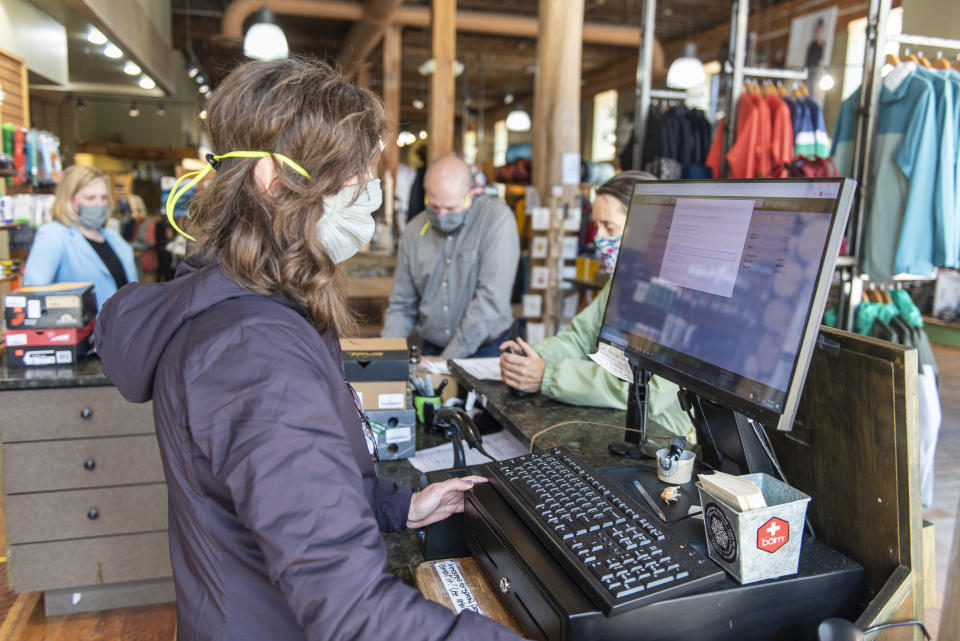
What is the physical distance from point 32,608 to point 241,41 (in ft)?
→ 24.4

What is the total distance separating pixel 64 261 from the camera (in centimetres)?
388

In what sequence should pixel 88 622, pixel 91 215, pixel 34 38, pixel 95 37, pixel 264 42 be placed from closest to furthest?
1. pixel 88 622
2. pixel 91 215
3. pixel 34 38
4. pixel 264 42
5. pixel 95 37

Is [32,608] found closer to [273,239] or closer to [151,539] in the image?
[151,539]

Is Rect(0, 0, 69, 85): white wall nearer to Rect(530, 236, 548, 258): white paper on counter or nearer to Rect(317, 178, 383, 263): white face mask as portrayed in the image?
Rect(530, 236, 548, 258): white paper on counter

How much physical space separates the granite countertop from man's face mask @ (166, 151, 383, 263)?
5.20 ft

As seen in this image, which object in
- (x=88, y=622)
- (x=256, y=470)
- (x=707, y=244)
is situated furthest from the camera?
(x=88, y=622)

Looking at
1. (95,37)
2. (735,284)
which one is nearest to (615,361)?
(735,284)

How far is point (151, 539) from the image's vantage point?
2.53 m

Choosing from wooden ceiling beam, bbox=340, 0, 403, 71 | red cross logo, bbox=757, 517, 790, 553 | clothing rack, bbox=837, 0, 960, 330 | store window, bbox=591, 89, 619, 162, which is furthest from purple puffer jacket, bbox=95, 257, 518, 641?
store window, bbox=591, 89, 619, 162

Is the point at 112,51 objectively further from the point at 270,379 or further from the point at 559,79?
the point at 270,379

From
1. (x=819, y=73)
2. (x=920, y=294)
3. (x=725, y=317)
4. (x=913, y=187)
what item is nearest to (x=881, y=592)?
(x=725, y=317)

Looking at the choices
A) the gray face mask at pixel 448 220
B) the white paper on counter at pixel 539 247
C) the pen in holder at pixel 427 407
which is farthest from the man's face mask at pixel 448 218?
the white paper on counter at pixel 539 247

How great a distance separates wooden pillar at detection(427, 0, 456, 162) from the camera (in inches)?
284

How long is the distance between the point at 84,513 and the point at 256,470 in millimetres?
2136
